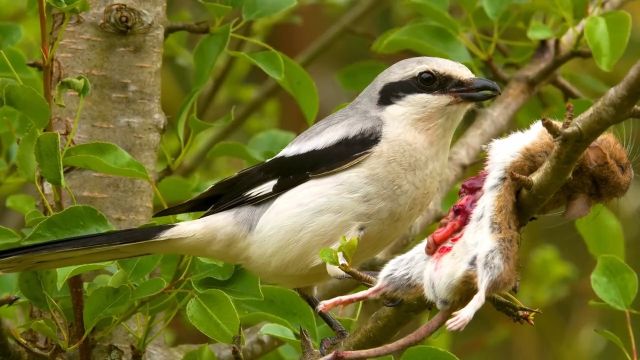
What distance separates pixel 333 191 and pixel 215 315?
2.64 ft

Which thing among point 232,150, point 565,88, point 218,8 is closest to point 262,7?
point 218,8

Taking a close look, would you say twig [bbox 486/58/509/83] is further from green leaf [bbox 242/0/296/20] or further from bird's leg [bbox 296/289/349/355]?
bird's leg [bbox 296/289/349/355]

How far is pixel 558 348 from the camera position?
20.0 feet

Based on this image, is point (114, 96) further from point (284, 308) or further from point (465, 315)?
point (465, 315)

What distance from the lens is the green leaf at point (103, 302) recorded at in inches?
107

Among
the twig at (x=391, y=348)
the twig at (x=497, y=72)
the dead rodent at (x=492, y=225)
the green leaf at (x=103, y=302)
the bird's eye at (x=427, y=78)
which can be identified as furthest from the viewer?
the twig at (x=497, y=72)

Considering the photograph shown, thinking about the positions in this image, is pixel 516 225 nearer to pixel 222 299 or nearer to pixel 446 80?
pixel 222 299

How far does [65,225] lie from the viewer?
270cm

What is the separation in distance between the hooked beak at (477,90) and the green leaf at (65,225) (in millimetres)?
1423

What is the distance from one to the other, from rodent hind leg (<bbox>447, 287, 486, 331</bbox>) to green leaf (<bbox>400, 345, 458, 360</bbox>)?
1.11ft

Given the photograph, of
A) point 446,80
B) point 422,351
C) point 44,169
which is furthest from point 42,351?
point 446,80

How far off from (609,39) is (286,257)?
1350 mm

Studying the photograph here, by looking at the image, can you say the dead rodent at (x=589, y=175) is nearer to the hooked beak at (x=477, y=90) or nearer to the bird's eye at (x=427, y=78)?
the hooked beak at (x=477, y=90)

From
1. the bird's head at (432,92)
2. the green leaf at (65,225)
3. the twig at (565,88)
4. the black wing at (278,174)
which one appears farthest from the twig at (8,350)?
the twig at (565,88)
